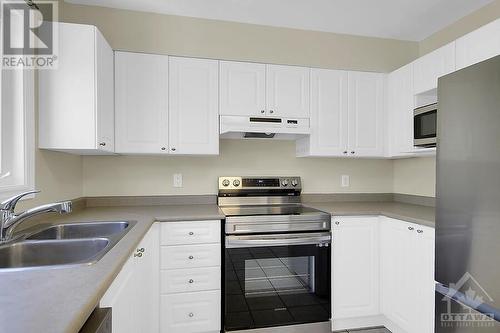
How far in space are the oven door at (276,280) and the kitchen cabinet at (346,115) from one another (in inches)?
32.8

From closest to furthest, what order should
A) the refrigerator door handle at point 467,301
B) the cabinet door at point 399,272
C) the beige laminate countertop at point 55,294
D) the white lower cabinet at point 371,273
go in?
the beige laminate countertop at point 55,294
the refrigerator door handle at point 467,301
the cabinet door at point 399,272
the white lower cabinet at point 371,273

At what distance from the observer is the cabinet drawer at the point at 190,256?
6.42 ft

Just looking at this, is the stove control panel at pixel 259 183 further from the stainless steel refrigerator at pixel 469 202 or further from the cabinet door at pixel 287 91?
the stainless steel refrigerator at pixel 469 202

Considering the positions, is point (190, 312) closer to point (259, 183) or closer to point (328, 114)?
point (259, 183)

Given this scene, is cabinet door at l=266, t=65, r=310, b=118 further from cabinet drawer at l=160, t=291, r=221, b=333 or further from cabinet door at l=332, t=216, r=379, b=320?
cabinet drawer at l=160, t=291, r=221, b=333

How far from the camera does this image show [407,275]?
6.46 ft

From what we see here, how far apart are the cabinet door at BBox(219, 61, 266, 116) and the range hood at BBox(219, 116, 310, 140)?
58mm

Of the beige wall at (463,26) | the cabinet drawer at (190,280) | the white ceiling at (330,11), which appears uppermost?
the white ceiling at (330,11)

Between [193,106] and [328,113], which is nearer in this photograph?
[193,106]

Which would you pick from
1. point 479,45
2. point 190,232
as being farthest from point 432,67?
point 190,232

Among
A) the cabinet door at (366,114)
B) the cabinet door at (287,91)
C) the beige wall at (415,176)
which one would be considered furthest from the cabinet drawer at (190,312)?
the beige wall at (415,176)

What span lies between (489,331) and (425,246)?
0.60 meters

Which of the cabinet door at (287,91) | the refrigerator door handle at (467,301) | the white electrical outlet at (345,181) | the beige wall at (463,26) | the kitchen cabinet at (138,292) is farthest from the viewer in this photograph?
the white electrical outlet at (345,181)

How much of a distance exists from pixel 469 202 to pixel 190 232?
1619mm
